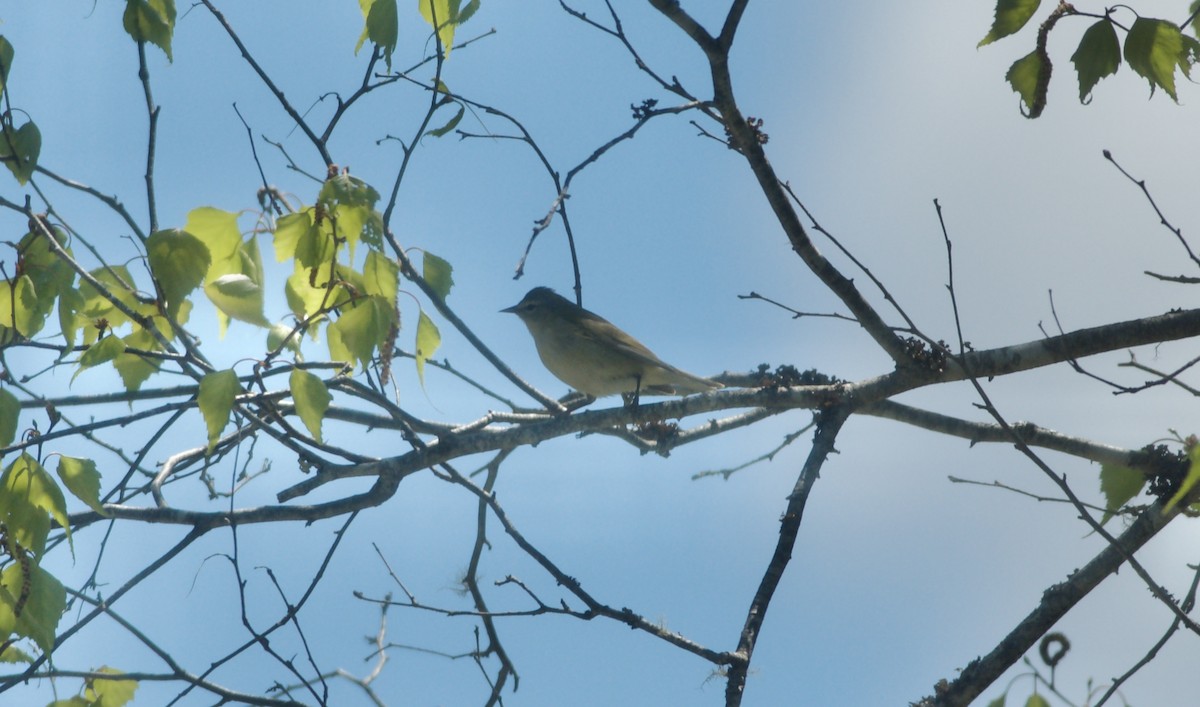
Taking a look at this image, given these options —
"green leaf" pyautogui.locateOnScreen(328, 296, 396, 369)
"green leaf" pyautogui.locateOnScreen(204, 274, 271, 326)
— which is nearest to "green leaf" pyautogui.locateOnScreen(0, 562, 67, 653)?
"green leaf" pyautogui.locateOnScreen(204, 274, 271, 326)

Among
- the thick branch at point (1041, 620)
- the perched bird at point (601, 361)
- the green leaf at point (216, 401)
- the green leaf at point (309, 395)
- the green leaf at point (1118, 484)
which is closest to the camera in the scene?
the green leaf at point (216, 401)

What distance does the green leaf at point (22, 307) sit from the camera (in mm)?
3688

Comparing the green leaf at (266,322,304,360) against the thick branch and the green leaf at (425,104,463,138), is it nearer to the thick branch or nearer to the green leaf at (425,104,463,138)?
the green leaf at (425,104,463,138)

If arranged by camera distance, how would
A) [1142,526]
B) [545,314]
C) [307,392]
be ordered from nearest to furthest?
[307,392] < [1142,526] < [545,314]

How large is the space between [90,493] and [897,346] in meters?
3.48

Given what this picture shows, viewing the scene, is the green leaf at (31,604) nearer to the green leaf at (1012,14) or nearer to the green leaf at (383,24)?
the green leaf at (383,24)

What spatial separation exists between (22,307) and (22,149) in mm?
601

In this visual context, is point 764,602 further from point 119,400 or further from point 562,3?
point 119,400

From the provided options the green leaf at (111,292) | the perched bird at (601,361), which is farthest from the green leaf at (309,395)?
the perched bird at (601,361)

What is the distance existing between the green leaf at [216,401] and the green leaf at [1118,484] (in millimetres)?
3876

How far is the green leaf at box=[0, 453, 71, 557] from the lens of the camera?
3338 millimetres

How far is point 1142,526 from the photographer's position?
4387 millimetres

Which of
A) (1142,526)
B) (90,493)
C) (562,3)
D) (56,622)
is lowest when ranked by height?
(1142,526)

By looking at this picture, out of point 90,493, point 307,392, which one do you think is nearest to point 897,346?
point 307,392
